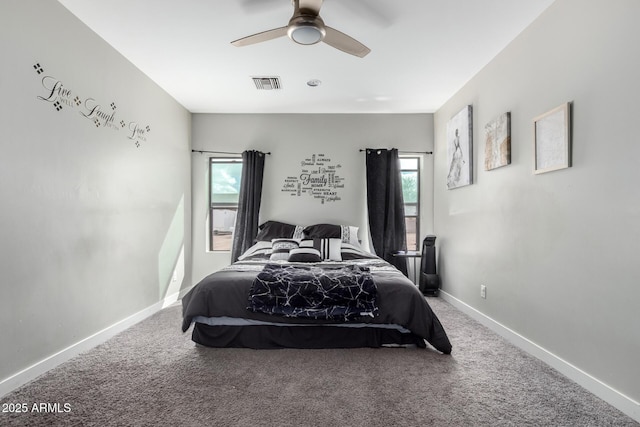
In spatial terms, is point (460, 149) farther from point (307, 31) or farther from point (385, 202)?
point (307, 31)

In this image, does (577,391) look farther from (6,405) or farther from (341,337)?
(6,405)

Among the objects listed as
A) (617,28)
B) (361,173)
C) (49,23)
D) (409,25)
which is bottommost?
(361,173)

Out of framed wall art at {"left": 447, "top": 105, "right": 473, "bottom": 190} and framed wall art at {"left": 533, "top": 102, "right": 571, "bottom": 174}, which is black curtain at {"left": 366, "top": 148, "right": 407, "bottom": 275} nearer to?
framed wall art at {"left": 447, "top": 105, "right": 473, "bottom": 190}

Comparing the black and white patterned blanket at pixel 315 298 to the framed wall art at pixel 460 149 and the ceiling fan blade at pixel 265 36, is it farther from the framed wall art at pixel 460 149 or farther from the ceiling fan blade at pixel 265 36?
the framed wall art at pixel 460 149

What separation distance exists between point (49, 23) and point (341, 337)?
302 centimetres

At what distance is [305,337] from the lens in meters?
2.73

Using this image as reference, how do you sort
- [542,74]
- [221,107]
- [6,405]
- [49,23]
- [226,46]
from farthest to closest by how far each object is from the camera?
[221,107], [226,46], [542,74], [49,23], [6,405]

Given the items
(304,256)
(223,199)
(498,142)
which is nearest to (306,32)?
(498,142)

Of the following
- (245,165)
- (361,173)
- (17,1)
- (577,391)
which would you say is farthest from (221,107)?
(577,391)

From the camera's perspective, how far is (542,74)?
Result: 8.38 feet

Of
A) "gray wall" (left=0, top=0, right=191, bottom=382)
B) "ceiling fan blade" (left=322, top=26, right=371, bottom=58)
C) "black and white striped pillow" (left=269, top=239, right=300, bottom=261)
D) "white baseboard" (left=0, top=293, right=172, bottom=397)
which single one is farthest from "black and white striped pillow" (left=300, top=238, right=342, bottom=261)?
"ceiling fan blade" (left=322, top=26, right=371, bottom=58)

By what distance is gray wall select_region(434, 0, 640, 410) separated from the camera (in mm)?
1862

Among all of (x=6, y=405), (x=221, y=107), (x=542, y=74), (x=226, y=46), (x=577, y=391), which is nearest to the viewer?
(x=6, y=405)

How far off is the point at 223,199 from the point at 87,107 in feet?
7.71
